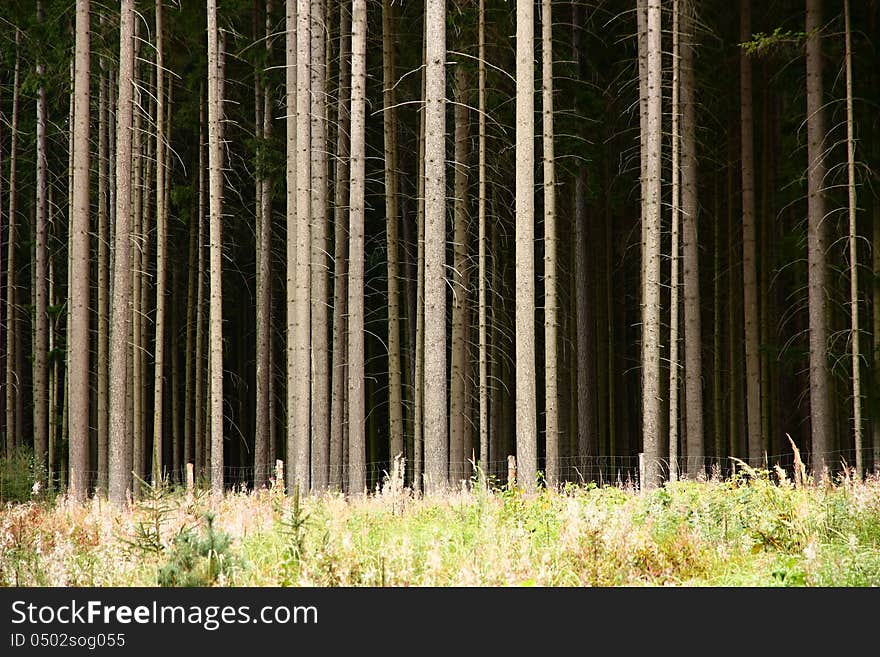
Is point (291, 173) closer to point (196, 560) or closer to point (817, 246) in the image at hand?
point (817, 246)

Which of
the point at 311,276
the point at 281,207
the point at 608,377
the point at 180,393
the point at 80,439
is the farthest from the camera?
the point at 180,393

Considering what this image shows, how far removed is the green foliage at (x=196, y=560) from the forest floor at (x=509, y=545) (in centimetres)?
1

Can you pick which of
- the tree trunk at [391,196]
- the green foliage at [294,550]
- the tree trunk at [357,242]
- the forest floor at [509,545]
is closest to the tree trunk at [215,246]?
the tree trunk at [357,242]

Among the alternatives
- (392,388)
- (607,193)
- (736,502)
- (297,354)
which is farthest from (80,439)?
(607,193)

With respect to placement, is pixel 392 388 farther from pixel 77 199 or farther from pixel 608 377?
pixel 608 377

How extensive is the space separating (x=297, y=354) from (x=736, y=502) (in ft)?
25.7

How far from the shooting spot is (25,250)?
1260 inches

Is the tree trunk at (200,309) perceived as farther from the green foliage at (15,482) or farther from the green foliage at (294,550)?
the green foliage at (294,550)

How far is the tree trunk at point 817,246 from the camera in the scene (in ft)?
51.8

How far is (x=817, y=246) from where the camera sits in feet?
52.1

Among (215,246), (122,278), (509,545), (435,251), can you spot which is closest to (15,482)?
(122,278)

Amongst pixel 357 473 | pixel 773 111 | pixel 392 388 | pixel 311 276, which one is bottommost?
pixel 357 473

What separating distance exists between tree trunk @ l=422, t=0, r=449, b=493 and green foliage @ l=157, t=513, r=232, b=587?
535 cm

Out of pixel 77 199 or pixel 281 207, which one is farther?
pixel 281 207
